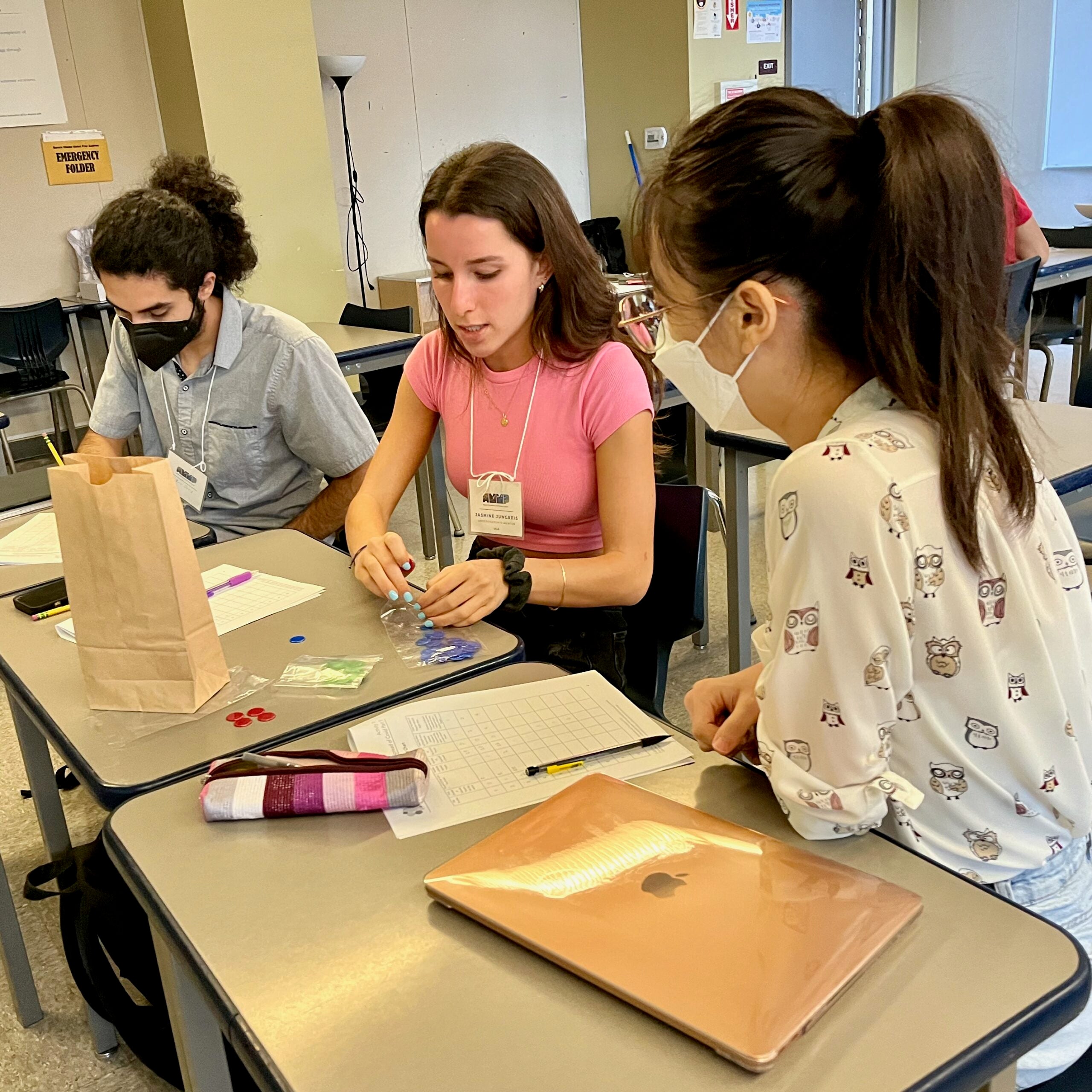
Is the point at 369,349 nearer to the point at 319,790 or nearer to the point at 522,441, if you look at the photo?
the point at 522,441

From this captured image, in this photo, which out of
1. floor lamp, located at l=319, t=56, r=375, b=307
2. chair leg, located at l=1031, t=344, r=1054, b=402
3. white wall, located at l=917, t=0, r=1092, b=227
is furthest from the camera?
white wall, located at l=917, t=0, r=1092, b=227

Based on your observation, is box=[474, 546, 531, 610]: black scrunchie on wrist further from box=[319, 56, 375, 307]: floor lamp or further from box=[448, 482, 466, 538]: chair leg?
box=[319, 56, 375, 307]: floor lamp

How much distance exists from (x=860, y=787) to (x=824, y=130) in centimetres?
51

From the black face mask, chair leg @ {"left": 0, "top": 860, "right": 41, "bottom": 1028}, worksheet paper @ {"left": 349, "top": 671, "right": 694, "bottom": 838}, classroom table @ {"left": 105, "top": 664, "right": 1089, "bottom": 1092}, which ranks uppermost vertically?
the black face mask

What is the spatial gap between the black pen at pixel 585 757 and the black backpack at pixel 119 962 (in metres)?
0.80

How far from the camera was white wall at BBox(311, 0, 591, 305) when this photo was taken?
5.65m

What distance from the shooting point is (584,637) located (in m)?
1.68

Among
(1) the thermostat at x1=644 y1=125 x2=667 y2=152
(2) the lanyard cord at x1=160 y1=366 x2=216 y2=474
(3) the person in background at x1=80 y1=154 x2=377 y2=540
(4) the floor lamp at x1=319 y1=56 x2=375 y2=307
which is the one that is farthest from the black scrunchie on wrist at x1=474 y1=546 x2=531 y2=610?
(1) the thermostat at x1=644 y1=125 x2=667 y2=152

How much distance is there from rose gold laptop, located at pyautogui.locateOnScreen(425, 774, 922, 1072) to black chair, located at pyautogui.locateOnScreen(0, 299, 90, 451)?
439 centimetres

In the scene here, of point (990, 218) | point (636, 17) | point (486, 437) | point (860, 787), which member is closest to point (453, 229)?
point (486, 437)

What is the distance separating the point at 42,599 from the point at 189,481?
1.37 ft

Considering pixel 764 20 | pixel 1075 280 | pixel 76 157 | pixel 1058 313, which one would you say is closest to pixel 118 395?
pixel 76 157

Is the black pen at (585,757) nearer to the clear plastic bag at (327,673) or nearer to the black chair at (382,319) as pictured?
the clear plastic bag at (327,673)

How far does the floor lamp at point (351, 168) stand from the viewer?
5.30 m
